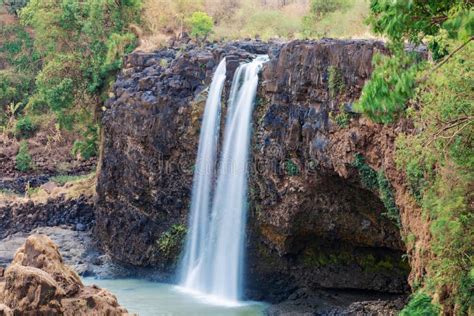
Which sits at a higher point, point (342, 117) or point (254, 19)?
point (254, 19)

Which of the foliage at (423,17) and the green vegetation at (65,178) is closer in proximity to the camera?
the foliage at (423,17)

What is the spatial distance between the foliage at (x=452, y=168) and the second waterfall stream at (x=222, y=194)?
8.97 m

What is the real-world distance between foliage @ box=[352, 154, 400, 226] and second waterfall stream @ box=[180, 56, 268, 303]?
14.6 feet

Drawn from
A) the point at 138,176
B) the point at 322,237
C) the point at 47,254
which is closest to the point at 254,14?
the point at 138,176

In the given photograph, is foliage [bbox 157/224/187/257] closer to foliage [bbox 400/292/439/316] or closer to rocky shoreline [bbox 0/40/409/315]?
rocky shoreline [bbox 0/40/409/315]

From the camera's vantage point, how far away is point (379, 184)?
48.9 ft

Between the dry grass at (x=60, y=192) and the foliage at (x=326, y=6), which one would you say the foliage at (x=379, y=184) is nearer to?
the dry grass at (x=60, y=192)

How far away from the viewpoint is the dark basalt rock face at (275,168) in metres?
16.5

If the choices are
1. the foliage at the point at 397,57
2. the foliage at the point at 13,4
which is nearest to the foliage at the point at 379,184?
the foliage at the point at 397,57

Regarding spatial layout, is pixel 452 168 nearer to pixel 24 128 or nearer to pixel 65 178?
pixel 65 178

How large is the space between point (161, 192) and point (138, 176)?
109cm

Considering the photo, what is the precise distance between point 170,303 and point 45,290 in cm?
874

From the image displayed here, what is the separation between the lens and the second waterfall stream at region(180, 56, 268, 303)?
766 inches

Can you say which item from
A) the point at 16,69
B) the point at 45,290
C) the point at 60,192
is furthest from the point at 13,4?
the point at 45,290
